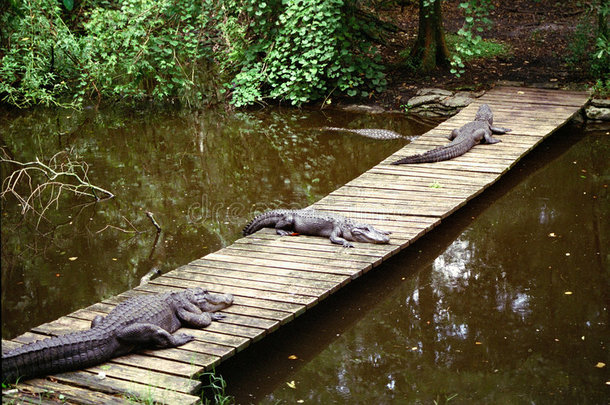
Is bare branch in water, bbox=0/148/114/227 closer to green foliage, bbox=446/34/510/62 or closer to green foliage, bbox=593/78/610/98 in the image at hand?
green foliage, bbox=446/34/510/62

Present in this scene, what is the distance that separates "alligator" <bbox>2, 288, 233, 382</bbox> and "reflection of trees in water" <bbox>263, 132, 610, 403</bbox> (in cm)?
78

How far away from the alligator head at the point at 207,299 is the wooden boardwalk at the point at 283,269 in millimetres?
71

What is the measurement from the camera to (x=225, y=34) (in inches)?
496

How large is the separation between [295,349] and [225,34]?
8.59 meters

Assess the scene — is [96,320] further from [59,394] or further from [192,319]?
[59,394]

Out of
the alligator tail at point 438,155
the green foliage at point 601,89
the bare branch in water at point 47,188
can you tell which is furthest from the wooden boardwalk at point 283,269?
the bare branch in water at point 47,188

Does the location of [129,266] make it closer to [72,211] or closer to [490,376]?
[72,211]

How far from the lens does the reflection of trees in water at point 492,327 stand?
4.59m

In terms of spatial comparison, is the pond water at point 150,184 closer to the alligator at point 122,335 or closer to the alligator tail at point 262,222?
the alligator tail at point 262,222

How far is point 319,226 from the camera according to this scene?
650 centimetres

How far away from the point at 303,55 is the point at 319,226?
6024 millimetres

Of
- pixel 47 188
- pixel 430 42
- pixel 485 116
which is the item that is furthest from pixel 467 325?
pixel 430 42

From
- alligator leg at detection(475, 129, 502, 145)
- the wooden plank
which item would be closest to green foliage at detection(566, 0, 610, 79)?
alligator leg at detection(475, 129, 502, 145)

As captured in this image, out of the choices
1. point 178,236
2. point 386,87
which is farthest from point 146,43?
point 178,236
